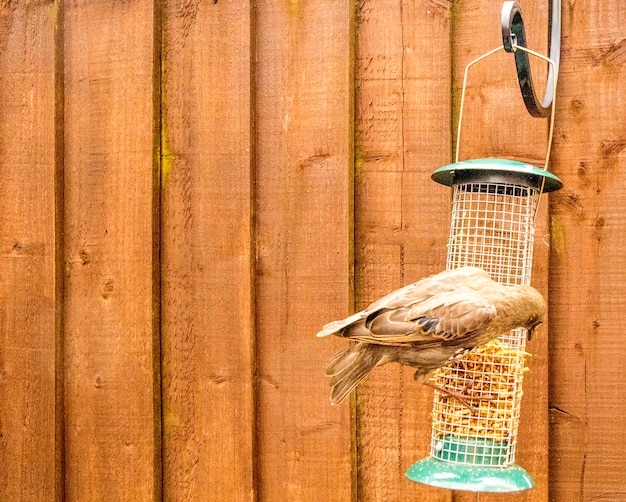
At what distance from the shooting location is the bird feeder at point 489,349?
2.35 metres

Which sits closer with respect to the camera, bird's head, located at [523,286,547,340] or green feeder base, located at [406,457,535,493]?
green feeder base, located at [406,457,535,493]

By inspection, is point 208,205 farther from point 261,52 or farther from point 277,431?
point 277,431

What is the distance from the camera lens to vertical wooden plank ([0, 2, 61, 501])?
3051 millimetres

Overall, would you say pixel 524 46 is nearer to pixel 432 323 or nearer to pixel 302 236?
pixel 432 323

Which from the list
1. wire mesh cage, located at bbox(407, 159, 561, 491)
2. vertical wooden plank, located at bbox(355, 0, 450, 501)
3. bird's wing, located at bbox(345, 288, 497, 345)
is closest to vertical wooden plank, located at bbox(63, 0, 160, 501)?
vertical wooden plank, located at bbox(355, 0, 450, 501)

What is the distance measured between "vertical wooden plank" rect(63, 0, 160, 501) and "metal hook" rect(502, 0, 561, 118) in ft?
4.24

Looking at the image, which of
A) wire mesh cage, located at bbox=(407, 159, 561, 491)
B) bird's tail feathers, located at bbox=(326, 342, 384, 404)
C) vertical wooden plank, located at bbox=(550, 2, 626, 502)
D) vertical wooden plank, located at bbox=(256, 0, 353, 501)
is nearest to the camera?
wire mesh cage, located at bbox=(407, 159, 561, 491)

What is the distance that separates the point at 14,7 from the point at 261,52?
2.99 ft

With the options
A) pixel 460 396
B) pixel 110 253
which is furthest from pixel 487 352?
pixel 110 253

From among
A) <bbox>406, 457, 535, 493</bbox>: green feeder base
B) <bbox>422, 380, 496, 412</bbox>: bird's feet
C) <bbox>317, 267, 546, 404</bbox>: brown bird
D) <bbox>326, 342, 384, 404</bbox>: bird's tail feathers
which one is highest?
<bbox>317, 267, 546, 404</bbox>: brown bird

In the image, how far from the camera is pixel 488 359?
2756 millimetres

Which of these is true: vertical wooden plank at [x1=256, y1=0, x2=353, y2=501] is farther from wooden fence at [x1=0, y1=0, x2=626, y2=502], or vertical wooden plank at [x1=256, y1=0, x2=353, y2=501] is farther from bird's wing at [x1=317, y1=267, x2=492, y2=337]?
bird's wing at [x1=317, y1=267, x2=492, y2=337]

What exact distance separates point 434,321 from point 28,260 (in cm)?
147

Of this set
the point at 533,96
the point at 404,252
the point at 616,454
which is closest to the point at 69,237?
the point at 404,252
